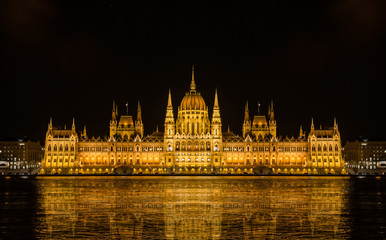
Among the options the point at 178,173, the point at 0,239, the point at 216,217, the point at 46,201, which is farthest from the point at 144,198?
the point at 178,173

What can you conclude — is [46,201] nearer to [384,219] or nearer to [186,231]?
[186,231]

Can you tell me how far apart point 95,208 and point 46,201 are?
12.8m

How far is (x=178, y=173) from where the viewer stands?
7672 inches

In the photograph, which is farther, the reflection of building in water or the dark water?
the reflection of building in water

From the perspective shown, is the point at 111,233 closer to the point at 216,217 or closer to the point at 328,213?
the point at 216,217

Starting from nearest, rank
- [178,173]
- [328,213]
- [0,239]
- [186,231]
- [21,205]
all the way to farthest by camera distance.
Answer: [0,239]
[186,231]
[328,213]
[21,205]
[178,173]

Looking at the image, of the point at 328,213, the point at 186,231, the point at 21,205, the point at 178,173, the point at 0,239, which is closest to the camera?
the point at 0,239

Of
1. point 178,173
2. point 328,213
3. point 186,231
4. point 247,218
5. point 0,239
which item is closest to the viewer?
point 0,239

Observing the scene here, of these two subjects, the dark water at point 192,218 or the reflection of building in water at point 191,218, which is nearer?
the dark water at point 192,218

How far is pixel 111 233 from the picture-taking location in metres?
42.3

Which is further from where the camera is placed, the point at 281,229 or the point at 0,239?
the point at 281,229

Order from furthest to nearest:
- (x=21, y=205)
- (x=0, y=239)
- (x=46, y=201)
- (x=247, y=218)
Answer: (x=46, y=201), (x=21, y=205), (x=247, y=218), (x=0, y=239)

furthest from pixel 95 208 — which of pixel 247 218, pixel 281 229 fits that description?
pixel 281 229

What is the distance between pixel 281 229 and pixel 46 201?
34639 mm
